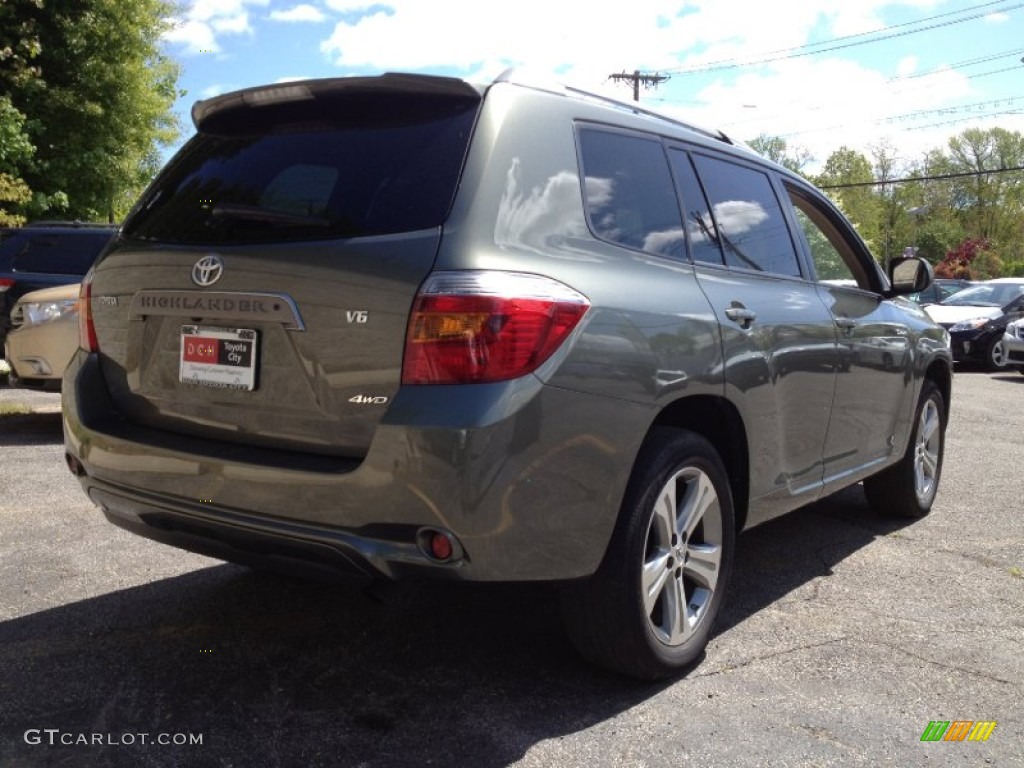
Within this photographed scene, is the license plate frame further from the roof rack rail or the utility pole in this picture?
the utility pole

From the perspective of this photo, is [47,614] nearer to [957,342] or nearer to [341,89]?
[341,89]

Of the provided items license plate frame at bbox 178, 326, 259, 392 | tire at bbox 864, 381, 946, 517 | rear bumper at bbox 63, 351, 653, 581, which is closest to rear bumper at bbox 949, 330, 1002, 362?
tire at bbox 864, 381, 946, 517

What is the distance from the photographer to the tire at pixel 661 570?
9.90ft

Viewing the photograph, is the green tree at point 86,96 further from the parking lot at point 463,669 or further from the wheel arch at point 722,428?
the wheel arch at point 722,428

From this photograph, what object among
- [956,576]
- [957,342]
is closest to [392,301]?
[956,576]

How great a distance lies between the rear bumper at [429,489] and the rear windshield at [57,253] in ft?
24.2

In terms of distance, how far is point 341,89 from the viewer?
10.1 ft

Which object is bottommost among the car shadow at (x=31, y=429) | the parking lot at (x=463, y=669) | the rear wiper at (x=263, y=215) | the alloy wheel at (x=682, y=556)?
the car shadow at (x=31, y=429)

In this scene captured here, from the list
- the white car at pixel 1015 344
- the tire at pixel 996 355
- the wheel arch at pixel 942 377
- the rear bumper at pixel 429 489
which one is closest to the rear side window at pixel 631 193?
the rear bumper at pixel 429 489

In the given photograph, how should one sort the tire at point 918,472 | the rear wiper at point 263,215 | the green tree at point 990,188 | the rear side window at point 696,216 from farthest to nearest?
1. the green tree at point 990,188
2. the tire at point 918,472
3. the rear side window at point 696,216
4. the rear wiper at point 263,215

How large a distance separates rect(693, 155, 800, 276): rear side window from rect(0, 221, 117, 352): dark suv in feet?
23.7

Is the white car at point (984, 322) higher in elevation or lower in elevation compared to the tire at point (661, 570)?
lower

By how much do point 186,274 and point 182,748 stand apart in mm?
1335

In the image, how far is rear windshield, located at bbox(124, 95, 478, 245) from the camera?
2842 mm
